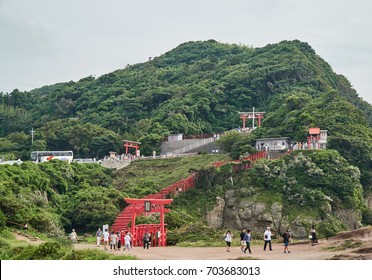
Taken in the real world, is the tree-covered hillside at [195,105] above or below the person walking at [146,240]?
above

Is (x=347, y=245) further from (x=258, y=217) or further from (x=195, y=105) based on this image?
(x=195, y=105)

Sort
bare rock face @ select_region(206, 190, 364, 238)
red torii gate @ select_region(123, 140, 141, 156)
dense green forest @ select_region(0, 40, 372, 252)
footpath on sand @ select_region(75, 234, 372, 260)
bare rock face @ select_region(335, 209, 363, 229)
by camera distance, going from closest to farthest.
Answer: footpath on sand @ select_region(75, 234, 372, 260) < bare rock face @ select_region(206, 190, 364, 238) < dense green forest @ select_region(0, 40, 372, 252) < bare rock face @ select_region(335, 209, 363, 229) < red torii gate @ select_region(123, 140, 141, 156)

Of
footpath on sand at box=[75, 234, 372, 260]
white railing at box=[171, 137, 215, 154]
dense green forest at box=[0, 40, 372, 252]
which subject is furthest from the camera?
white railing at box=[171, 137, 215, 154]

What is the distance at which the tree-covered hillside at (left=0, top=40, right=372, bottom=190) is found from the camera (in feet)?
197

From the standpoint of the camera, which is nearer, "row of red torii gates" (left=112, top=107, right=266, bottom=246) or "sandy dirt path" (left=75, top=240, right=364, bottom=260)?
"sandy dirt path" (left=75, top=240, right=364, bottom=260)

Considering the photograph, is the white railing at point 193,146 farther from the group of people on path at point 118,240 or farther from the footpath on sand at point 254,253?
the footpath on sand at point 254,253

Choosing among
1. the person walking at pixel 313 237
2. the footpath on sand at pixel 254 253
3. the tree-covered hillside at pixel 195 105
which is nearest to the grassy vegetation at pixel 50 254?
the footpath on sand at pixel 254 253

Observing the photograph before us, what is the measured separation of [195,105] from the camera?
77.6 m

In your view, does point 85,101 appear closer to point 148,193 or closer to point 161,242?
point 148,193

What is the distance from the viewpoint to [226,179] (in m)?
50.0

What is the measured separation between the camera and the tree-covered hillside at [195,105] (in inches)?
2363

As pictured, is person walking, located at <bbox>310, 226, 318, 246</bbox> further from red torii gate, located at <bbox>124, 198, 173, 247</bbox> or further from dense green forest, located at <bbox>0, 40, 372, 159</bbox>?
dense green forest, located at <bbox>0, 40, 372, 159</bbox>

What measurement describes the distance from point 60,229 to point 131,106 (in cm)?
4419

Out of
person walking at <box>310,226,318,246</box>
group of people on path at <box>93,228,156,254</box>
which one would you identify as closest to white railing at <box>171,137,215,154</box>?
group of people on path at <box>93,228,156,254</box>
